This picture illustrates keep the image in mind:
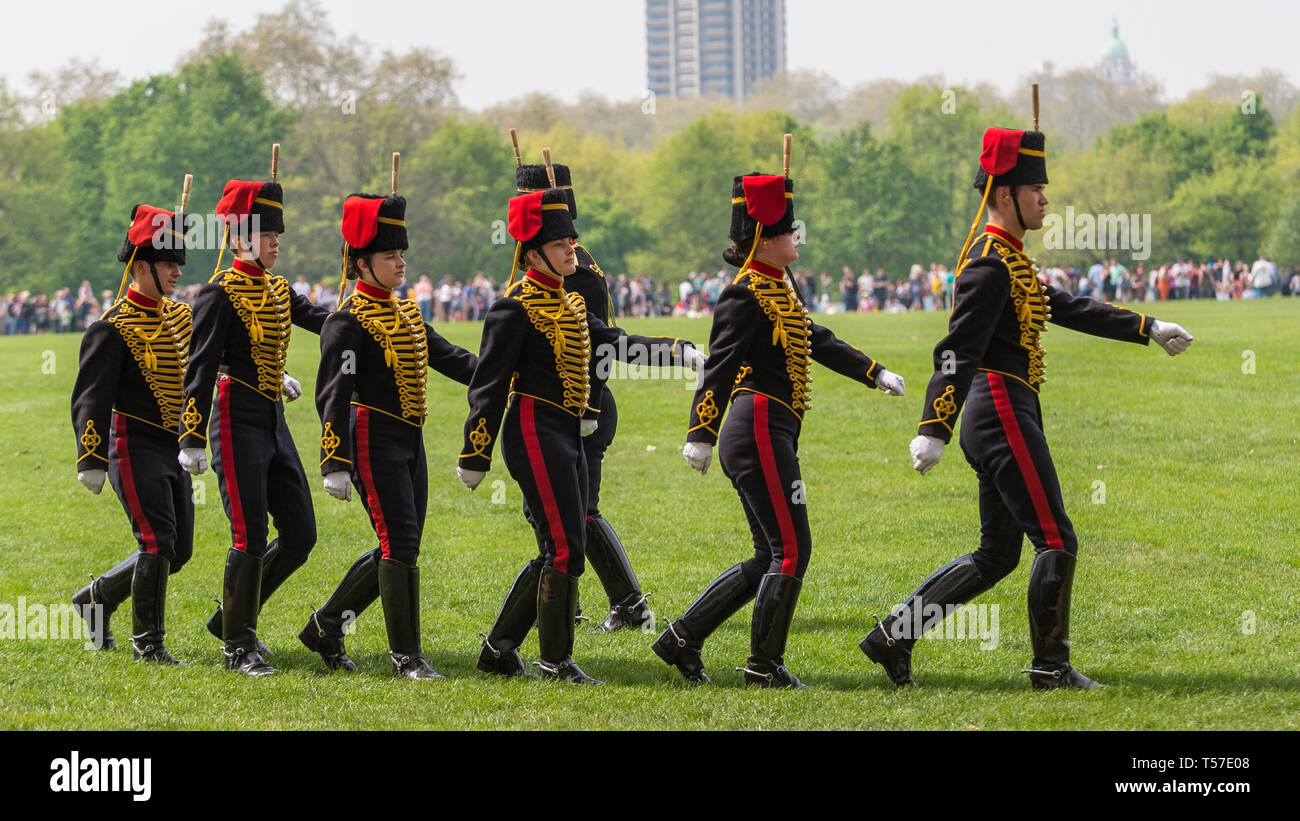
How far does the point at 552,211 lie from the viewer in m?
8.93

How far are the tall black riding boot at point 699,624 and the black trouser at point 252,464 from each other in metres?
2.36

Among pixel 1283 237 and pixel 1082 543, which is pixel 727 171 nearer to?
pixel 1283 237

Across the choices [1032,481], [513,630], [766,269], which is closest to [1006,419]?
[1032,481]

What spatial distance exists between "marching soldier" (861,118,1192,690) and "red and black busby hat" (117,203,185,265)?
15.0 feet

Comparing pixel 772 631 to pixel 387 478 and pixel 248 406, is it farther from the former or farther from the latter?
pixel 248 406

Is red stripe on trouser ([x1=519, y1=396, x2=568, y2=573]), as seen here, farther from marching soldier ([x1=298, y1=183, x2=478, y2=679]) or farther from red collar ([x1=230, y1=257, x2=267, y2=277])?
red collar ([x1=230, y1=257, x2=267, y2=277])

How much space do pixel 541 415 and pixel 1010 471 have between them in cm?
250

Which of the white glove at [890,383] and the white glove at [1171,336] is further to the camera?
the white glove at [890,383]

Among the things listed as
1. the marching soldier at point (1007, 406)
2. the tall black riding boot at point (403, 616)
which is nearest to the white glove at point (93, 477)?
the tall black riding boot at point (403, 616)

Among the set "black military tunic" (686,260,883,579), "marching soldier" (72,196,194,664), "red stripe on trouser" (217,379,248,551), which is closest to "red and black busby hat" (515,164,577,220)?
"marching soldier" (72,196,194,664)

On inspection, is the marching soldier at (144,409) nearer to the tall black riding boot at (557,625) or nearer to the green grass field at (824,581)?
the green grass field at (824,581)

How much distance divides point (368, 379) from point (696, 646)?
2350mm

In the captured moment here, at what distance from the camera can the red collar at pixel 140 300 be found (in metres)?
9.67

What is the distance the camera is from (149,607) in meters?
9.49
